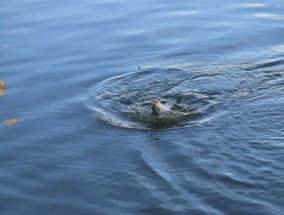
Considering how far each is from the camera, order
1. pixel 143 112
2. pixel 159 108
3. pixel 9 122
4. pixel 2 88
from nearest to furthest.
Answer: pixel 159 108 < pixel 143 112 < pixel 9 122 < pixel 2 88

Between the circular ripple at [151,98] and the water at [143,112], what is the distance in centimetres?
2

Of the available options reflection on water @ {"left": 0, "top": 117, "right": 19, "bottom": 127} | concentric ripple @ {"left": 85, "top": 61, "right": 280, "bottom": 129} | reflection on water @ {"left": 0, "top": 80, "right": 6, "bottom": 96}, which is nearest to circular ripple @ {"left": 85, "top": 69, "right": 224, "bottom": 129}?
concentric ripple @ {"left": 85, "top": 61, "right": 280, "bottom": 129}

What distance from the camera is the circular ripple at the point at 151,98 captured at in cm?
816

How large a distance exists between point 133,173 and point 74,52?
16.7 feet

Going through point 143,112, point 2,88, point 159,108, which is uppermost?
point 2,88

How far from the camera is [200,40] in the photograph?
37.4 ft

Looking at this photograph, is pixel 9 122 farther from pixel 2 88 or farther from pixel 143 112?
pixel 143 112

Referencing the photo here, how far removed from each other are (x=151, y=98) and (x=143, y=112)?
507 mm

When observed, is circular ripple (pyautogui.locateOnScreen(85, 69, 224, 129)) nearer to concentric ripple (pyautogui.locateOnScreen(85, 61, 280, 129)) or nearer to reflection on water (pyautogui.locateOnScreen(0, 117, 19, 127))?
concentric ripple (pyautogui.locateOnScreen(85, 61, 280, 129))

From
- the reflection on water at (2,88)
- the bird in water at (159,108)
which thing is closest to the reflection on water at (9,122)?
the reflection on water at (2,88)

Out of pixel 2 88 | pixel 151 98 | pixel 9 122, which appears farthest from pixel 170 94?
pixel 2 88

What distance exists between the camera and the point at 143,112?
8.45m

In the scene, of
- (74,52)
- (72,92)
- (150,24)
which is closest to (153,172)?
(72,92)

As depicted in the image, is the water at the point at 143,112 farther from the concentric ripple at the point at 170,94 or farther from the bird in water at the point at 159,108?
the bird in water at the point at 159,108
